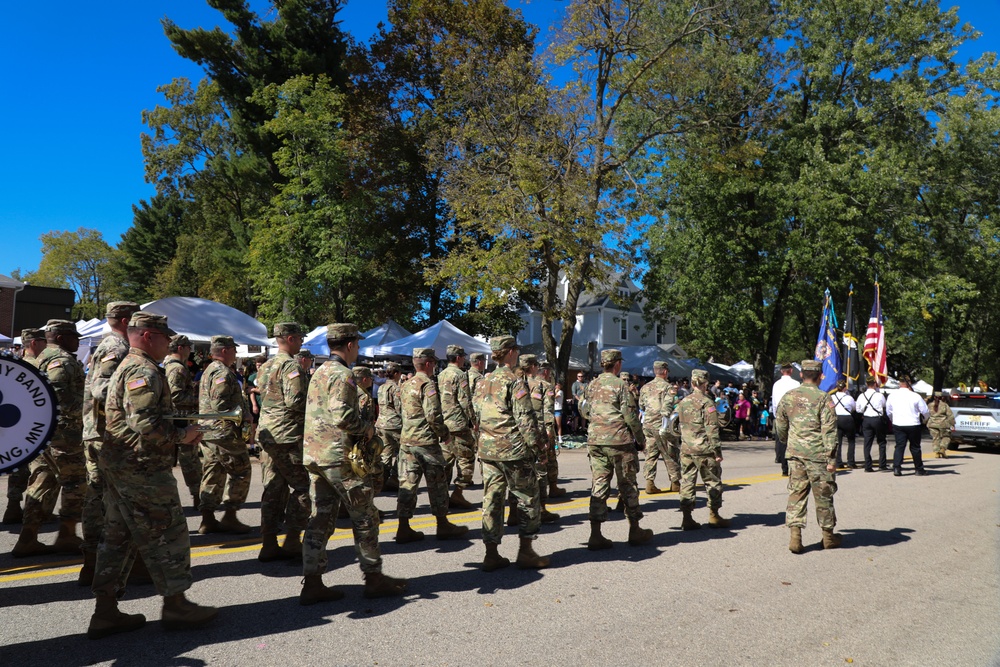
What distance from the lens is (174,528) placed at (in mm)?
4789

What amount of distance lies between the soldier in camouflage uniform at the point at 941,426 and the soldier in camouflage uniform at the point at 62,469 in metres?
19.6

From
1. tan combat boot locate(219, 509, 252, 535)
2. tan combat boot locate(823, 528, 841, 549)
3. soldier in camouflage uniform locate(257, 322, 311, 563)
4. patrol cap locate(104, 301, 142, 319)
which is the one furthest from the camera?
tan combat boot locate(219, 509, 252, 535)

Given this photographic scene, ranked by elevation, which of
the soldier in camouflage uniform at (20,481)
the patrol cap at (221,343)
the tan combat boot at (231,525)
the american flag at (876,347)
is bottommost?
the tan combat boot at (231,525)

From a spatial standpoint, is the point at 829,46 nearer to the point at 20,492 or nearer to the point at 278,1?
the point at 278,1

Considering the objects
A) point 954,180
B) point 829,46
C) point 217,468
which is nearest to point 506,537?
point 217,468

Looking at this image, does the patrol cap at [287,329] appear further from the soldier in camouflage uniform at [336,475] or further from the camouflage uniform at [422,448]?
the camouflage uniform at [422,448]

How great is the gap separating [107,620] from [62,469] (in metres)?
Result: 2.53

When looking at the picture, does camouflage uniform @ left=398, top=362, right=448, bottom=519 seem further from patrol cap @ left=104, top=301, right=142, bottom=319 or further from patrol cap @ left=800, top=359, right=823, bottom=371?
patrol cap @ left=800, top=359, right=823, bottom=371

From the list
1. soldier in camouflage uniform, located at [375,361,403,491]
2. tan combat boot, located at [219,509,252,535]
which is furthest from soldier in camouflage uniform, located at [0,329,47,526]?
soldier in camouflage uniform, located at [375,361,403,491]

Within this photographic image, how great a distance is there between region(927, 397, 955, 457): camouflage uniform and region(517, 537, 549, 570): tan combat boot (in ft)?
53.9

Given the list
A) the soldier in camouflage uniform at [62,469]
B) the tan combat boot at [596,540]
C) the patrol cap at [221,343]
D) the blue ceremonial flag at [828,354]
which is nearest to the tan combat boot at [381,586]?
the tan combat boot at [596,540]

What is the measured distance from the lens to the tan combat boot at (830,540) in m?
7.74

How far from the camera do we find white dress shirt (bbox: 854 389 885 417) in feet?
48.2

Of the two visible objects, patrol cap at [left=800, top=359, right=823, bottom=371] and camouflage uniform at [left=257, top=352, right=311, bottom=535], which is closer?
camouflage uniform at [left=257, top=352, right=311, bottom=535]
